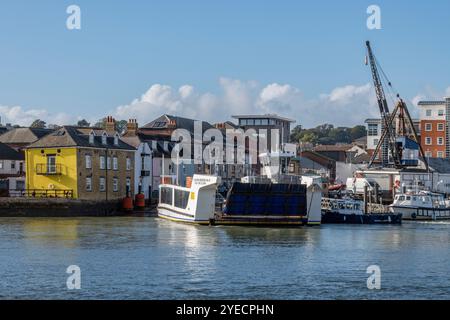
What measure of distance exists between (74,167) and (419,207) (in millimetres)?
32026

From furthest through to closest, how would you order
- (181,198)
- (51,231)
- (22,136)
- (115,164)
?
1. (22,136)
2. (115,164)
3. (181,198)
4. (51,231)

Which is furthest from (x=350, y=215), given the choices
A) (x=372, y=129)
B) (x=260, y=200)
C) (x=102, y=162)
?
(x=372, y=129)

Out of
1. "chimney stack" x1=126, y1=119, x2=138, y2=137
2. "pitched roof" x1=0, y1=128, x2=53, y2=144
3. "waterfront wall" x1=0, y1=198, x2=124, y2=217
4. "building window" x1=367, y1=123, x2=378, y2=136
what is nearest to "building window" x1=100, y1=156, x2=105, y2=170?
"waterfront wall" x1=0, y1=198, x2=124, y2=217

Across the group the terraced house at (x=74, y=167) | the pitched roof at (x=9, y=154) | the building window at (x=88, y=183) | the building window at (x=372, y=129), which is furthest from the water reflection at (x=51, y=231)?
the building window at (x=372, y=129)

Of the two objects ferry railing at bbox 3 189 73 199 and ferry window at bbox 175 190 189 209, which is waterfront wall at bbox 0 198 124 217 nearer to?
ferry railing at bbox 3 189 73 199

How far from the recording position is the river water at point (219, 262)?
110ft

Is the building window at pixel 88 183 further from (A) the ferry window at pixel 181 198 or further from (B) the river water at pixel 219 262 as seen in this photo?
(B) the river water at pixel 219 262

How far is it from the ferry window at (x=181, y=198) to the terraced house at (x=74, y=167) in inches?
545

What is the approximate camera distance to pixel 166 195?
7512cm

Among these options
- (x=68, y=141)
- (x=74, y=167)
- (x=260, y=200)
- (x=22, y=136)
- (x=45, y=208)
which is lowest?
(x=45, y=208)

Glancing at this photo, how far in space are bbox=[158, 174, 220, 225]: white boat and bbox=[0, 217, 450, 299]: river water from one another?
311 cm

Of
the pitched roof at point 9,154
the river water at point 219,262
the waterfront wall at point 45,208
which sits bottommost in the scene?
the river water at point 219,262

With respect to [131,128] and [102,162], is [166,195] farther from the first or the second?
[131,128]
